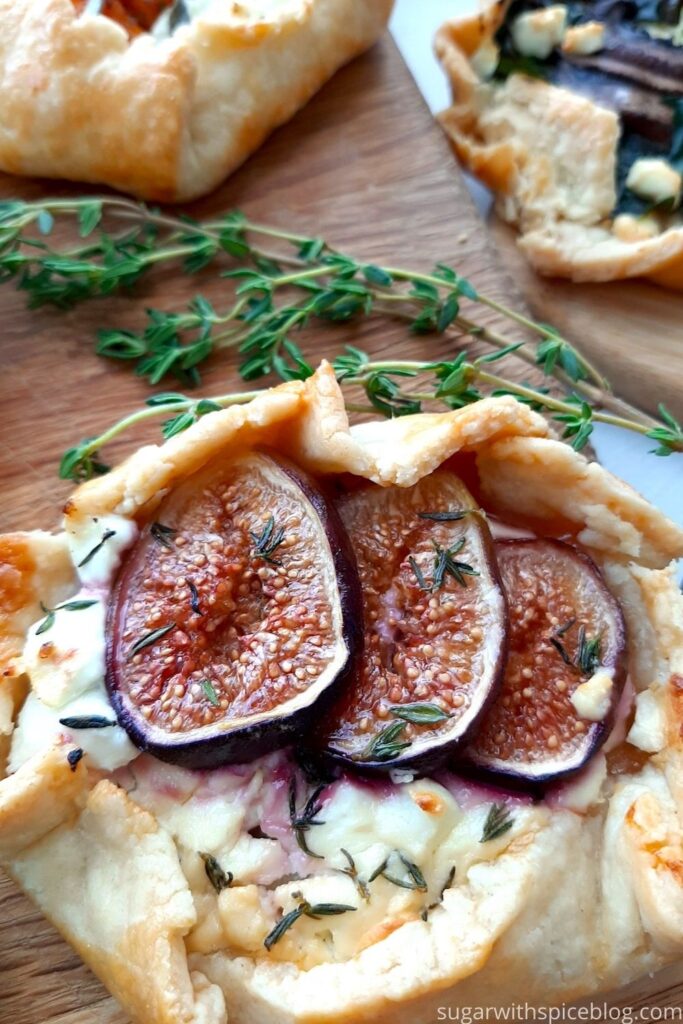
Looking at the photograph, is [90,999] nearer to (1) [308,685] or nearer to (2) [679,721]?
(1) [308,685]

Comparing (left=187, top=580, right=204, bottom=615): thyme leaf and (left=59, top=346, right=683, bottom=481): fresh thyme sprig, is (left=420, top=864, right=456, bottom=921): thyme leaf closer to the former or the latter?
(left=187, top=580, right=204, bottom=615): thyme leaf

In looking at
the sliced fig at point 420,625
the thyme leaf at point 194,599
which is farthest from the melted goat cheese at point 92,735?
the sliced fig at point 420,625

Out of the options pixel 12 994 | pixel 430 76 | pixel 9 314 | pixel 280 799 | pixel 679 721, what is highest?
pixel 430 76

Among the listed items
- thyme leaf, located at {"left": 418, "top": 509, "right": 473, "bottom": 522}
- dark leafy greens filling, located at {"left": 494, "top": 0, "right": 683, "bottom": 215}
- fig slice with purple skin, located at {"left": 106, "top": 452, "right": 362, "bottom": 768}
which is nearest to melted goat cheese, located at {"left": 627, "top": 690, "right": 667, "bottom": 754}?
thyme leaf, located at {"left": 418, "top": 509, "right": 473, "bottom": 522}

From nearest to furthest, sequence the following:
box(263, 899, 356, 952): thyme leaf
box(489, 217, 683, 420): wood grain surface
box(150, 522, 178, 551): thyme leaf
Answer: box(263, 899, 356, 952): thyme leaf → box(150, 522, 178, 551): thyme leaf → box(489, 217, 683, 420): wood grain surface

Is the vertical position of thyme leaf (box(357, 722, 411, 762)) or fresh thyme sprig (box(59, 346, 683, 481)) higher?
fresh thyme sprig (box(59, 346, 683, 481))

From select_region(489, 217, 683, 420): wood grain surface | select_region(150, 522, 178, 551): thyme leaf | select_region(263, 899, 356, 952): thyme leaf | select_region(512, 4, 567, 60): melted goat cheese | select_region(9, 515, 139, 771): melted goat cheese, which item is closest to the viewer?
select_region(263, 899, 356, 952): thyme leaf

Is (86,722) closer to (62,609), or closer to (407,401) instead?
(62,609)

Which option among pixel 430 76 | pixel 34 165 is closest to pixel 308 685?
pixel 34 165
